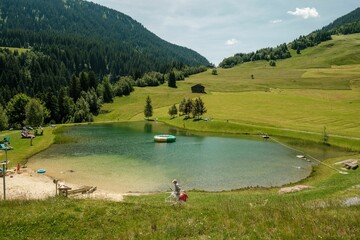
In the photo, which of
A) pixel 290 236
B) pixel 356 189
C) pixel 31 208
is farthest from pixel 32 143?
pixel 290 236

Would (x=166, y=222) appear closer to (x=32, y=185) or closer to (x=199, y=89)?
(x=32, y=185)

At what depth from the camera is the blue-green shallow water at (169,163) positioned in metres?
48.8

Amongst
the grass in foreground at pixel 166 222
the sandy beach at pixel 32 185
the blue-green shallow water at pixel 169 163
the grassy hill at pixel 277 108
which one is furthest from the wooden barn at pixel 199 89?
the grass in foreground at pixel 166 222

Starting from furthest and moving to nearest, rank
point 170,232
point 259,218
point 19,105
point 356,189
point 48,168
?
point 19,105, point 48,168, point 356,189, point 259,218, point 170,232

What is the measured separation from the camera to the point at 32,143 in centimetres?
7919

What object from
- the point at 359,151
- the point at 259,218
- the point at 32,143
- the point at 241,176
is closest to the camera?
the point at 259,218

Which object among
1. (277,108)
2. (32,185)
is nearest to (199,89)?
(277,108)

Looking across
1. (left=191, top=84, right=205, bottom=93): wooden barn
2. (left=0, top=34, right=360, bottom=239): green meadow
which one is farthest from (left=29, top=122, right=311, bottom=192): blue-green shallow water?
(left=191, top=84, right=205, bottom=93): wooden barn

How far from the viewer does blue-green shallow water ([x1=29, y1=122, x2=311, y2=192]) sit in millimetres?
48750

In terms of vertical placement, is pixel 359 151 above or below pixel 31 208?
below

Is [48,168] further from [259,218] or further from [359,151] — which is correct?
[359,151]

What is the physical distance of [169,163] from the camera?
203ft

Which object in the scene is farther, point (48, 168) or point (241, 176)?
point (48, 168)

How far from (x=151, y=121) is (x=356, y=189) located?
348 ft
